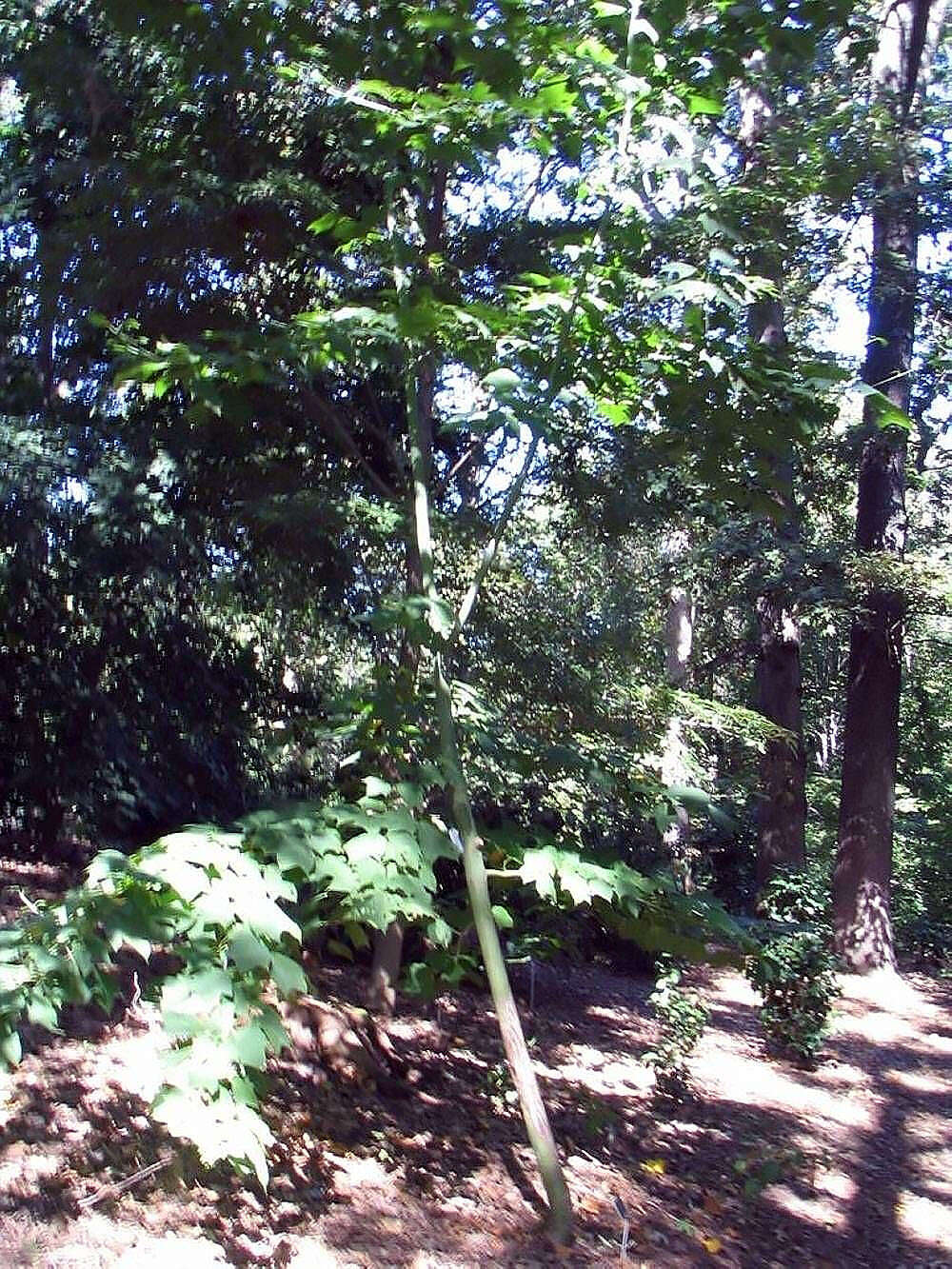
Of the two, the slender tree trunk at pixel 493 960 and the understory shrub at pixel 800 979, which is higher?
the slender tree trunk at pixel 493 960

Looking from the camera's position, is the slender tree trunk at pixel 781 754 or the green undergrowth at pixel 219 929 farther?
the slender tree trunk at pixel 781 754

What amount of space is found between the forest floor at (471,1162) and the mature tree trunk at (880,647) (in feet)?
10.5

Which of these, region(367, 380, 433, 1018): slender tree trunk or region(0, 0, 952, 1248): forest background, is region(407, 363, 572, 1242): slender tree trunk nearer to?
region(0, 0, 952, 1248): forest background

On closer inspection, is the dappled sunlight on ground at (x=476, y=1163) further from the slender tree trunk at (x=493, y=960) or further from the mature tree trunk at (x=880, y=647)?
the mature tree trunk at (x=880, y=647)

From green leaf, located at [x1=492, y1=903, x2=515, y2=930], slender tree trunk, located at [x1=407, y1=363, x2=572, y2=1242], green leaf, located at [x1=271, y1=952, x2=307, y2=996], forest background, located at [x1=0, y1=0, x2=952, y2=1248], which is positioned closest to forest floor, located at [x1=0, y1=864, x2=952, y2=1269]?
slender tree trunk, located at [x1=407, y1=363, x2=572, y2=1242]

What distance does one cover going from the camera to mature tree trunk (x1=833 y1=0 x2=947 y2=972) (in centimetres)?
1059

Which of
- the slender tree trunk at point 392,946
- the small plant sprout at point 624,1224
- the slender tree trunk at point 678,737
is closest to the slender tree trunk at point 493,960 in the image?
the small plant sprout at point 624,1224

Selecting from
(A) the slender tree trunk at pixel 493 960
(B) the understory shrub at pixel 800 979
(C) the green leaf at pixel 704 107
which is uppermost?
(C) the green leaf at pixel 704 107

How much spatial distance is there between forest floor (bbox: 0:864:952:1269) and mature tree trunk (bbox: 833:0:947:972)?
321 cm

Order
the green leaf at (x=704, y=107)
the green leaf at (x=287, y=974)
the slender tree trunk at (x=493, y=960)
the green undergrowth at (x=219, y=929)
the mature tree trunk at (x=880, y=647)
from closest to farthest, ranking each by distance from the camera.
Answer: the green undergrowth at (x=219, y=929) < the green leaf at (x=287, y=974) < the green leaf at (x=704, y=107) < the slender tree trunk at (x=493, y=960) < the mature tree trunk at (x=880, y=647)

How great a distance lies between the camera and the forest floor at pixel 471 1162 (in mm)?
3449

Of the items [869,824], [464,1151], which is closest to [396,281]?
[464,1151]

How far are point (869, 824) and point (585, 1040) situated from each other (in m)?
4.78

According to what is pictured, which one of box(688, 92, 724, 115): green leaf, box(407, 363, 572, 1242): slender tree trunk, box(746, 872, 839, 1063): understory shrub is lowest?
box(746, 872, 839, 1063): understory shrub
